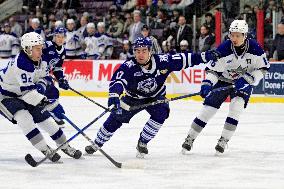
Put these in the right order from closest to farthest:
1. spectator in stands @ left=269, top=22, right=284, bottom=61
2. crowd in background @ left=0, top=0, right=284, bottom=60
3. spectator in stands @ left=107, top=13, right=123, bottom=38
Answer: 1. spectator in stands @ left=269, top=22, right=284, bottom=61
2. crowd in background @ left=0, top=0, right=284, bottom=60
3. spectator in stands @ left=107, top=13, right=123, bottom=38

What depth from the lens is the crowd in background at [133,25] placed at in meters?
13.4

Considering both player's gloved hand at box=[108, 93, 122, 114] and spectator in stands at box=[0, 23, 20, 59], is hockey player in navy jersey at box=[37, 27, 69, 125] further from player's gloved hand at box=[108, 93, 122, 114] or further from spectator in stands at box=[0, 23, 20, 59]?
spectator in stands at box=[0, 23, 20, 59]

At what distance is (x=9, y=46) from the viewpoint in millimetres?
16312

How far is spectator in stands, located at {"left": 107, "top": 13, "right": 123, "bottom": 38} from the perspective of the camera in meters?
15.5

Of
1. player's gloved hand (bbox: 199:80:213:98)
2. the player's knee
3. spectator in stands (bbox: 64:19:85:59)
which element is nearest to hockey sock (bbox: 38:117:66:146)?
the player's knee

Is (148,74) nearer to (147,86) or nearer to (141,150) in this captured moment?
(147,86)

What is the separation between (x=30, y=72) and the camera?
6527 millimetres

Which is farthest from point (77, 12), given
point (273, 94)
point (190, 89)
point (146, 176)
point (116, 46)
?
point (146, 176)

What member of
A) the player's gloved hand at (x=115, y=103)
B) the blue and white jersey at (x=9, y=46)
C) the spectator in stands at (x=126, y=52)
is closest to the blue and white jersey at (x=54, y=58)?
the player's gloved hand at (x=115, y=103)

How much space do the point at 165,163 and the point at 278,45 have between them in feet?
21.4

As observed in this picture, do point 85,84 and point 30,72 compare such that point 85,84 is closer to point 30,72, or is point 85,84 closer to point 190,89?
point 190,89

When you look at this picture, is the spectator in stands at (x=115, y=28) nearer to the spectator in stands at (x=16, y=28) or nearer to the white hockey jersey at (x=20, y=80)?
the spectator in stands at (x=16, y=28)

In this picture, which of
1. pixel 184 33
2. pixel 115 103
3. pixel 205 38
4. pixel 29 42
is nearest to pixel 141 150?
pixel 115 103

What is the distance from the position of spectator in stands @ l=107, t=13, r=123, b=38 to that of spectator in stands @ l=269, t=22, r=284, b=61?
3.43 meters
